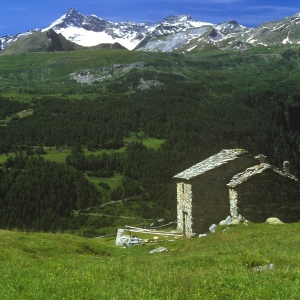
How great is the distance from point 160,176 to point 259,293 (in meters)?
139

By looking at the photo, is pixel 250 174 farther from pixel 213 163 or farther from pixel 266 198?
pixel 213 163

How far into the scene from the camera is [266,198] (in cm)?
2752

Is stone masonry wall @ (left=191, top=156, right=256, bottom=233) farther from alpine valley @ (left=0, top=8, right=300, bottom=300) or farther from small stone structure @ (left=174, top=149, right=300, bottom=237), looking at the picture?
alpine valley @ (left=0, top=8, right=300, bottom=300)

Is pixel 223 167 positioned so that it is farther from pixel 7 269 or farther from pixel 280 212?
pixel 7 269

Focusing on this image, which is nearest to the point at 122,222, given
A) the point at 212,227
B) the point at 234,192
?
the point at 212,227

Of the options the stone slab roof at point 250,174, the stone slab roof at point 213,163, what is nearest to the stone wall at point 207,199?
the stone slab roof at point 213,163

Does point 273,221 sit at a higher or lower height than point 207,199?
lower

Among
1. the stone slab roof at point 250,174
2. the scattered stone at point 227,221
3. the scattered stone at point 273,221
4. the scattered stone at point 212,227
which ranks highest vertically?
the stone slab roof at point 250,174

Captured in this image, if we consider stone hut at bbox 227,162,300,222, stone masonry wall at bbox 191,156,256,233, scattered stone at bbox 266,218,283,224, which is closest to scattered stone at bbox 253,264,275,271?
scattered stone at bbox 266,218,283,224

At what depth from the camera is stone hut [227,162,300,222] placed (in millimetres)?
27156

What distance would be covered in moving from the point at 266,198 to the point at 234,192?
243cm

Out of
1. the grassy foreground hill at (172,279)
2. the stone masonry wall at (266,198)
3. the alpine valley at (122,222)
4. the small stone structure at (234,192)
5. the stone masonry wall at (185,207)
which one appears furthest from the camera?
the stone masonry wall at (185,207)

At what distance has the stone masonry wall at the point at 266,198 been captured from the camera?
27.1m

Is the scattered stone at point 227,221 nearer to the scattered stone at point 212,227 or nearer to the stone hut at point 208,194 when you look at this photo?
the scattered stone at point 212,227
